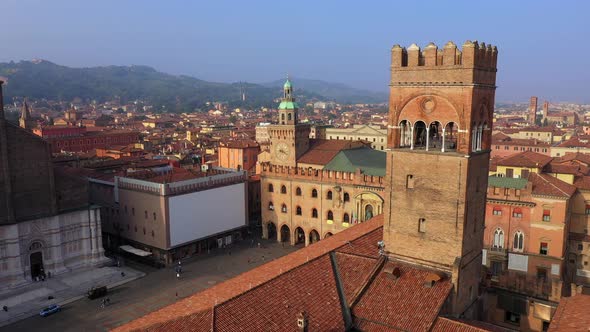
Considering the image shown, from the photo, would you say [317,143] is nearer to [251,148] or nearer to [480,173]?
[251,148]

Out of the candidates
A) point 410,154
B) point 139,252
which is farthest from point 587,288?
point 139,252

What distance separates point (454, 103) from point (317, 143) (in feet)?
141

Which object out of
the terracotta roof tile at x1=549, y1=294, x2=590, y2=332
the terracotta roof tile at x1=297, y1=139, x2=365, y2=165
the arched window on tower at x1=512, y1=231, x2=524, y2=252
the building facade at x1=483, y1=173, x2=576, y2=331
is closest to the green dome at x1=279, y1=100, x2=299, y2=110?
the terracotta roof tile at x1=297, y1=139, x2=365, y2=165

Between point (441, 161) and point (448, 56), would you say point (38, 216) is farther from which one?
point (448, 56)

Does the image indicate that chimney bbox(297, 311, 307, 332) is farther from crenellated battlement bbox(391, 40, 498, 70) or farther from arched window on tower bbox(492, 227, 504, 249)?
arched window on tower bbox(492, 227, 504, 249)

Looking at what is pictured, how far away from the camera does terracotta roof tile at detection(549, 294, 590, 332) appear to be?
20.9m

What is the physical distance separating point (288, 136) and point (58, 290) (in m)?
32.5

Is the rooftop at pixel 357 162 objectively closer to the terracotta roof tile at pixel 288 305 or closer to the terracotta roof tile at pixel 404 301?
the terracotta roof tile at pixel 404 301

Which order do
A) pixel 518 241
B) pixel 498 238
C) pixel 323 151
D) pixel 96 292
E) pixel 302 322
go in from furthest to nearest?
1. pixel 323 151
2. pixel 498 238
3. pixel 518 241
4. pixel 96 292
5. pixel 302 322

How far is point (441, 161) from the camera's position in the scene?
24.1 meters

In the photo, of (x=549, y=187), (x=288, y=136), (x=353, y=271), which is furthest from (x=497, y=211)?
(x=288, y=136)

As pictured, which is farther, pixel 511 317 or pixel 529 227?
pixel 529 227

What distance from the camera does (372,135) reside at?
11625cm

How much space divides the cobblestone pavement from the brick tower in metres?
23.2
